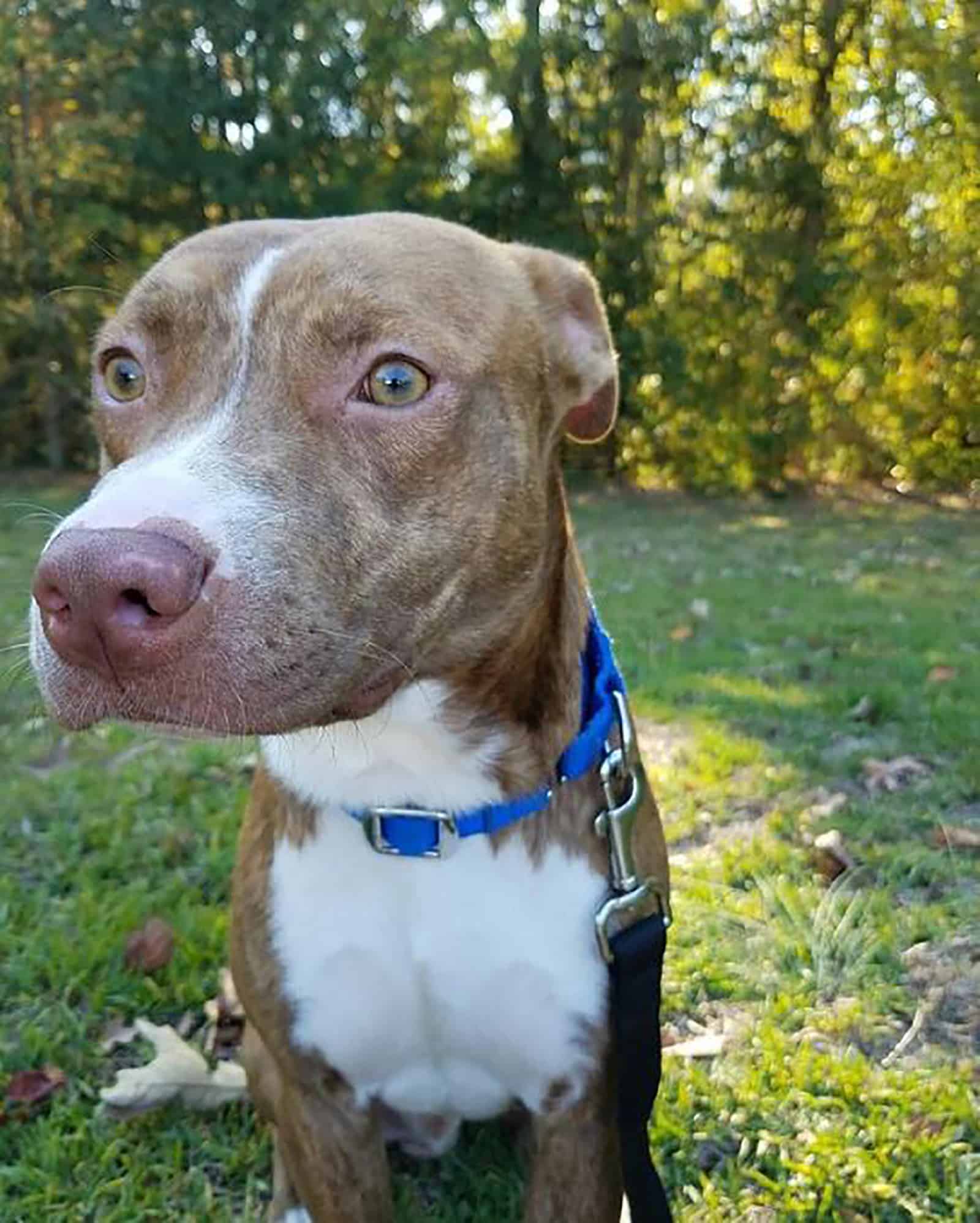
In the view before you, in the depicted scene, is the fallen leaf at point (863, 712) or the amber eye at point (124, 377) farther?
the fallen leaf at point (863, 712)

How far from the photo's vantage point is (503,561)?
6.57ft

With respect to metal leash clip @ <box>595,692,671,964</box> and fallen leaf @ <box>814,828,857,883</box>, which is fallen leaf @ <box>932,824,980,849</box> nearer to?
fallen leaf @ <box>814,828,857,883</box>

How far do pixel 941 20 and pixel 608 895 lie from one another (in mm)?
13918

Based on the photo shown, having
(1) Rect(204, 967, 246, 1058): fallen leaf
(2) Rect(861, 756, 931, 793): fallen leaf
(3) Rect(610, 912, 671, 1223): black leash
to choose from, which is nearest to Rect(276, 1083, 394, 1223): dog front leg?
(3) Rect(610, 912, 671, 1223): black leash

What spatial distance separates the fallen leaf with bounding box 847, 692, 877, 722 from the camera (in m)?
4.79

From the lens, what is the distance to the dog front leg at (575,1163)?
2256 millimetres

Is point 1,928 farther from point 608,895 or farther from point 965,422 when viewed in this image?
point 965,422

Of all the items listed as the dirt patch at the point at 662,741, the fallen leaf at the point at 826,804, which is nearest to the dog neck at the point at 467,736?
the fallen leaf at the point at 826,804

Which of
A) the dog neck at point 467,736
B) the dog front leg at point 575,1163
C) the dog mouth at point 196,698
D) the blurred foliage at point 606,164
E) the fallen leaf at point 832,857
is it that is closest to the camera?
the dog mouth at point 196,698

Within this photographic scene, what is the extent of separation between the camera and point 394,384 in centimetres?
185

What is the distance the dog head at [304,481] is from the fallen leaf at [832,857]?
175cm

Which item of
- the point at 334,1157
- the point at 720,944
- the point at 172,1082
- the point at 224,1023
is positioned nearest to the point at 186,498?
the point at 334,1157

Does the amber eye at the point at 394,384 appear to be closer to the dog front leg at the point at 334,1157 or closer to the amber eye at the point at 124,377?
the amber eye at the point at 124,377

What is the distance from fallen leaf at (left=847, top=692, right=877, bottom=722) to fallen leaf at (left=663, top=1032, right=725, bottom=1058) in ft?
7.35
